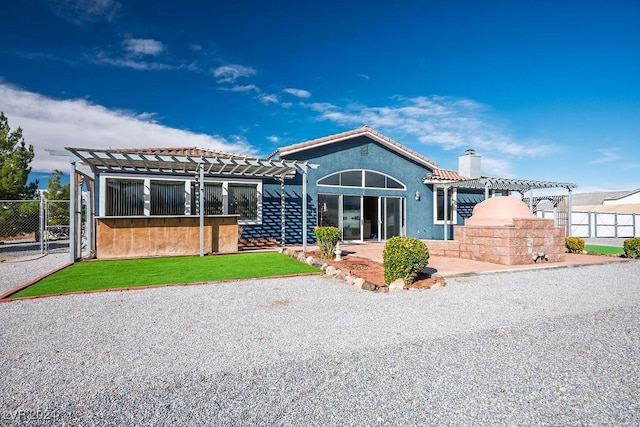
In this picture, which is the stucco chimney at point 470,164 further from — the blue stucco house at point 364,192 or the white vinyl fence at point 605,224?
the white vinyl fence at point 605,224

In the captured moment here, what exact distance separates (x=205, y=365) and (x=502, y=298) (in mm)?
5200

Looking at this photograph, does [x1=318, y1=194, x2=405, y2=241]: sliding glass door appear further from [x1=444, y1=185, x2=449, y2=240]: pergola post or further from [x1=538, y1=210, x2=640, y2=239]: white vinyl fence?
[x1=538, y1=210, x2=640, y2=239]: white vinyl fence

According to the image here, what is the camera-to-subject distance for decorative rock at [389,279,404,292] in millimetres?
6646

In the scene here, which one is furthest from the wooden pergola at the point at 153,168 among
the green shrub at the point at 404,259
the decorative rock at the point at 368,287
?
the decorative rock at the point at 368,287

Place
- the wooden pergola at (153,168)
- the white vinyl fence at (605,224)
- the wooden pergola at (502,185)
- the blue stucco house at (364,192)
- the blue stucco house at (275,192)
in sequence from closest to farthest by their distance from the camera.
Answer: the wooden pergola at (153,168)
the blue stucco house at (275,192)
the blue stucco house at (364,192)
the wooden pergola at (502,185)
the white vinyl fence at (605,224)

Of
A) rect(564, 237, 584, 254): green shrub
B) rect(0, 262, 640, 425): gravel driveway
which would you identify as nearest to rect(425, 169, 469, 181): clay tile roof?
rect(564, 237, 584, 254): green shrub

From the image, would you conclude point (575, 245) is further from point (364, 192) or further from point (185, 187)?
point (185, 187)

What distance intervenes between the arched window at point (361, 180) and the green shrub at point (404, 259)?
346 inches

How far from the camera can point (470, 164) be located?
65.6 ft

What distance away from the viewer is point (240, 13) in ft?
42.7

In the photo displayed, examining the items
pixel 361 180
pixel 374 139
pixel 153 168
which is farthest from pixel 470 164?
pixel 153 168

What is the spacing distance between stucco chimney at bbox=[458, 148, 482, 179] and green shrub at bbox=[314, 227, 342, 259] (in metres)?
12.8

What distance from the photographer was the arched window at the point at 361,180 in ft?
51.5

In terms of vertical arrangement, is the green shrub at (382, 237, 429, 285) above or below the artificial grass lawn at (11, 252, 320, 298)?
above
